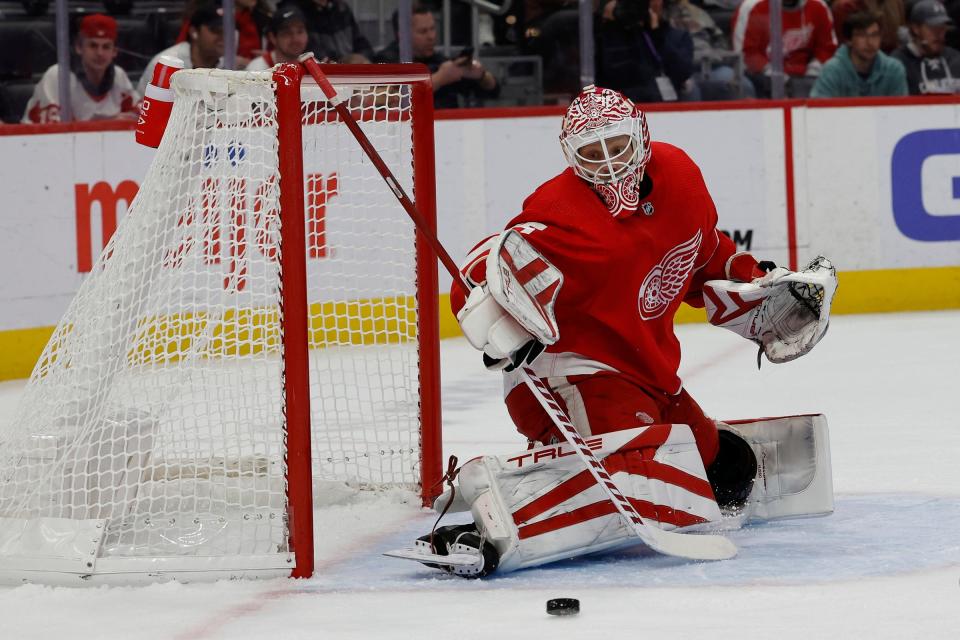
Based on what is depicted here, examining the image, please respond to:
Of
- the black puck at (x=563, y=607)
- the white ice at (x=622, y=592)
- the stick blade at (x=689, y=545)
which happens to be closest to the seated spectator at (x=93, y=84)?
the white ice at (x=622, y=592)

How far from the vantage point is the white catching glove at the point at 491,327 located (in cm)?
294

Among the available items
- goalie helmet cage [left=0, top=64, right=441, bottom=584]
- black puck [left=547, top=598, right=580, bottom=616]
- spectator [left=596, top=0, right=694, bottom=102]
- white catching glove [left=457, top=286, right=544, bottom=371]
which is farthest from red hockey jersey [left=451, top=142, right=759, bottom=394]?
spectator [left=596, top=0, right=694, bottom=102]

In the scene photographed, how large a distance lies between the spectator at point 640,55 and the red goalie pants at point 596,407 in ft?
11.1

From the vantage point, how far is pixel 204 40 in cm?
599

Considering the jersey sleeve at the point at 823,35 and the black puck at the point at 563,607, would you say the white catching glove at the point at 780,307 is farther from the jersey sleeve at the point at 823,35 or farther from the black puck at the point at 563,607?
the jersey sleeve at the point at 823,35

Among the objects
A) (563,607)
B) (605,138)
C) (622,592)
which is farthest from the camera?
(605,138)

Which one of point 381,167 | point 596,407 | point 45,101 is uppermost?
point 45,101

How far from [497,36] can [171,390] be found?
355 cm

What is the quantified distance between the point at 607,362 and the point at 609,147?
40 cm

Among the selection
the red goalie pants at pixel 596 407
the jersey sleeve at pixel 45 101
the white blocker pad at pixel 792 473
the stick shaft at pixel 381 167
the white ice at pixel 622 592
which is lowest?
the white ice at pixel 622 592

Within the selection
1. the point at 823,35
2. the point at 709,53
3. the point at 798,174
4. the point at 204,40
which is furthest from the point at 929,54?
the point at 204,40

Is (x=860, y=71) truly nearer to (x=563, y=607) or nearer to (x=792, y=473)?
(x=792, y=473)

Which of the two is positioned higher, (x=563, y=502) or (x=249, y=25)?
(x=249, y=25)

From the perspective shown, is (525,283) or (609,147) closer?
(525,283)
